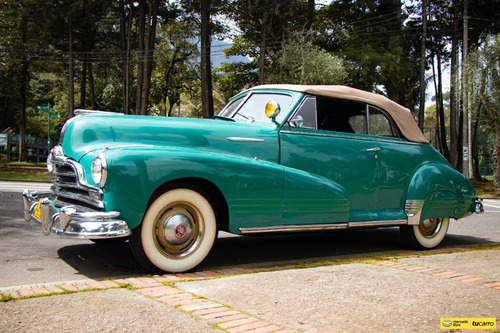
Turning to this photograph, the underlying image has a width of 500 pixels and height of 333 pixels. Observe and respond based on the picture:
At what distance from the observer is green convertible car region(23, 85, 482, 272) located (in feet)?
14.6

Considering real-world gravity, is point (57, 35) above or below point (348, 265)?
above

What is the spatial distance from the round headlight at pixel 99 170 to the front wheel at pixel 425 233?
4.10 m

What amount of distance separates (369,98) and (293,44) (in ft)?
77.9

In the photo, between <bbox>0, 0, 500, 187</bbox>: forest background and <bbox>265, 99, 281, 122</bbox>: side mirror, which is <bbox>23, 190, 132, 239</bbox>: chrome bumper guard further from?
<bbox>0, 0, 500, 187</bbox>: forest background

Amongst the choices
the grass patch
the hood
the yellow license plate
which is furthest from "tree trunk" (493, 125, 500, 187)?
the yellow license plate

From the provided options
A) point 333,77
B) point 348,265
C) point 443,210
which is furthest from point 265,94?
point 333,77

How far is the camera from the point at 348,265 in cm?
493

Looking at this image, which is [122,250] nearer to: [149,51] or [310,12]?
[149,51]

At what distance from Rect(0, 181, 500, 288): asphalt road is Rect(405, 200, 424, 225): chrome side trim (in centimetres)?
50

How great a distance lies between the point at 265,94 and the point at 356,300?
10.4ft

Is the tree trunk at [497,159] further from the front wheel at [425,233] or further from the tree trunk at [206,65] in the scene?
the front wheel at [425,233]

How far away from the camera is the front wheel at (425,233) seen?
6641 mm

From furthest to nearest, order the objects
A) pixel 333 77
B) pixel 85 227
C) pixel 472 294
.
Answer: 1. pixel 333 77
2. pixel 85 227
3. pixel 472 294

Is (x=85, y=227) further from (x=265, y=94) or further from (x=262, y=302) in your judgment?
(x=265, y=94)
